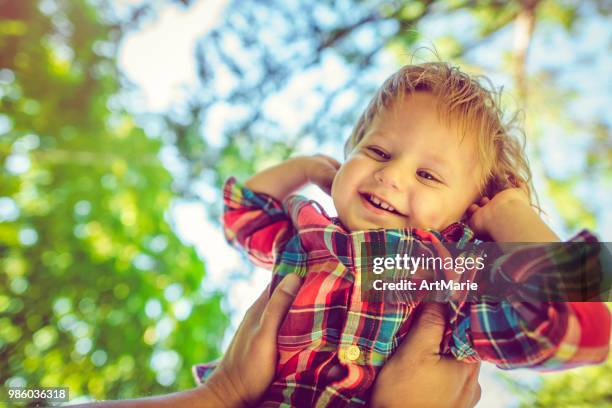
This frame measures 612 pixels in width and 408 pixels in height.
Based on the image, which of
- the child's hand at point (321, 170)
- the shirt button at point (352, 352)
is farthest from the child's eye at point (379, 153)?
the shirt button at point (352, 352)

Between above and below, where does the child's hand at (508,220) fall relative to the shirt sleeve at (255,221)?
above

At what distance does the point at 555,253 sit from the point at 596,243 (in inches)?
1.8

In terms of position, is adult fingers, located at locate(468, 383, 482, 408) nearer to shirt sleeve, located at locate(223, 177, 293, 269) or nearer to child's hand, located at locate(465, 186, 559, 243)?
child's hand, located at locate(465, 186, 559, 243)

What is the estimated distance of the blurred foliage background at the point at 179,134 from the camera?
1.30m

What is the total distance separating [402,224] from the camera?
61cm

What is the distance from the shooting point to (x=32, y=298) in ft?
4.38

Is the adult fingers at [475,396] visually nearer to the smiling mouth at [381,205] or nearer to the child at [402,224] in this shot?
the child at [402,224]

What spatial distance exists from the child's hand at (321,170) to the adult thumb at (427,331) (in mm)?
241

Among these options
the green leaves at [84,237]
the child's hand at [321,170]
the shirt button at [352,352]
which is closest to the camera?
the shirt button at [352,352]

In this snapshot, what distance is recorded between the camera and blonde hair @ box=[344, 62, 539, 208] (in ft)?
2.05

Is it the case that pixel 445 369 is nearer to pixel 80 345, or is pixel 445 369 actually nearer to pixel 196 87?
pixel 80 345

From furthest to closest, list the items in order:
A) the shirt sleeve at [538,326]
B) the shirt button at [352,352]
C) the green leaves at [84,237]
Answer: the green leaves at [84,237] < the shirt button at [352,352] < the shirt sleeve at [538,326]

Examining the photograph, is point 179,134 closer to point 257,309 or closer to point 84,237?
point 84,237

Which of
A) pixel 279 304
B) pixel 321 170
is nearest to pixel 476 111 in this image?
pixel 321 170
